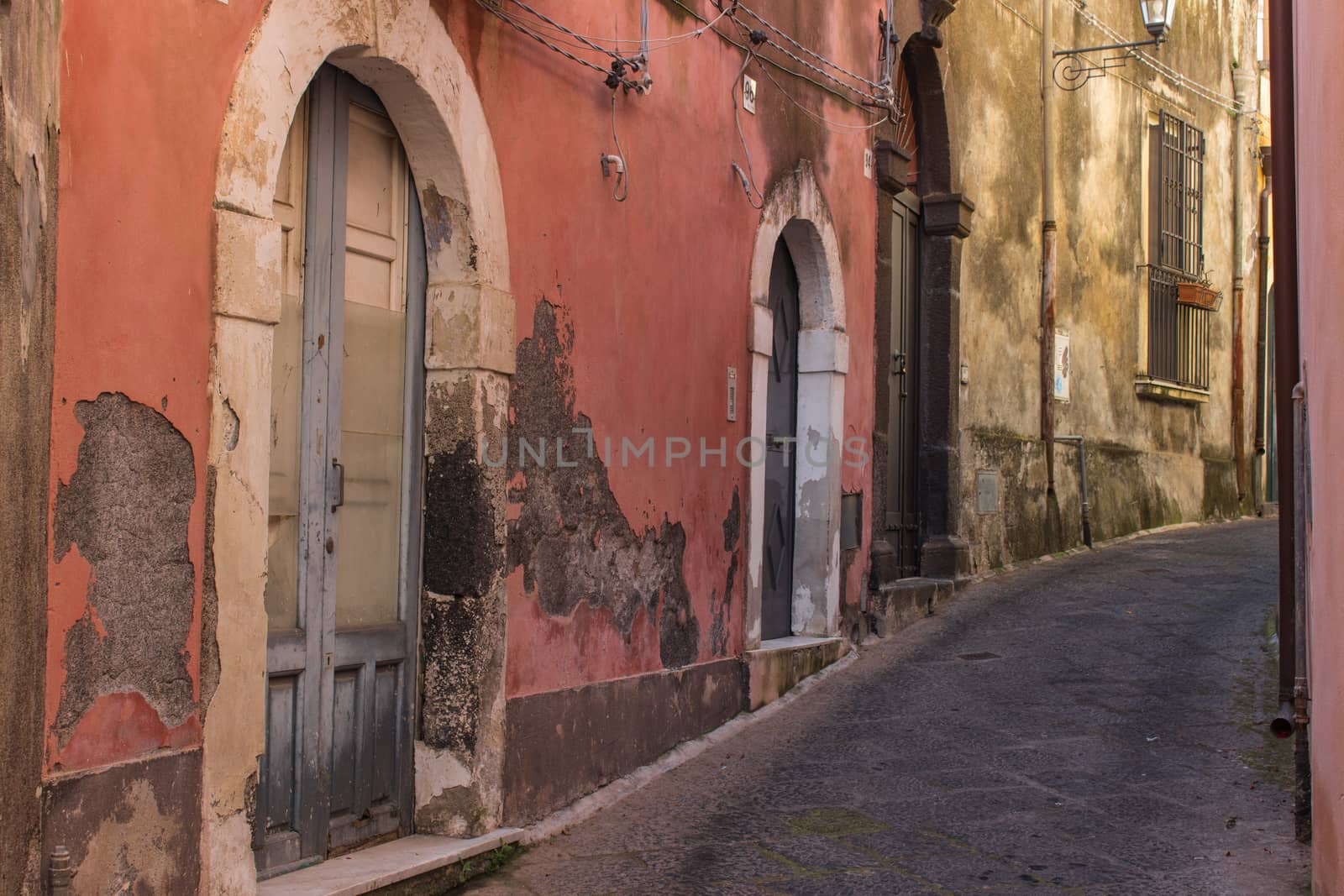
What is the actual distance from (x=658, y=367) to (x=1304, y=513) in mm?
2655

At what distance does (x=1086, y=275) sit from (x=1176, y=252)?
2.72 metres

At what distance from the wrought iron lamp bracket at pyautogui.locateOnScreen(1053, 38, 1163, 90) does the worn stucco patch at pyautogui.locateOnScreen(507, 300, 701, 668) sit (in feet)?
25.8

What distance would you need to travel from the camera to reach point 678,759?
244 inches

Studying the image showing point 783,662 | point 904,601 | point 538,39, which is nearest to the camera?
point 538,39

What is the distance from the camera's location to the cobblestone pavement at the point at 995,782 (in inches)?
183

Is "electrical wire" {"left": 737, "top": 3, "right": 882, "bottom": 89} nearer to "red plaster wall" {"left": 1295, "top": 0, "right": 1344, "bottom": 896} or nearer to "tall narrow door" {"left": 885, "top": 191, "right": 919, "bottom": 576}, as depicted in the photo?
"tall narrow door" {"left": 885, "top": 191, "right": 919, "bottom": 576}

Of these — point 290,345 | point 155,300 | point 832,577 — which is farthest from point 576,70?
point 832,577

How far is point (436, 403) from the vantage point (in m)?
4.89

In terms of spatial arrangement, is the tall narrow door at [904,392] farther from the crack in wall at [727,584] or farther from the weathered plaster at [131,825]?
the weathered plaster at [131,825]

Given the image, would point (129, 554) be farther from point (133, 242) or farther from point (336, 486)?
point (336, 486)

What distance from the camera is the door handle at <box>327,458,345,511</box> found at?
448 cm

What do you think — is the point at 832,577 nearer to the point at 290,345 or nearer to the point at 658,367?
the point at 658,367

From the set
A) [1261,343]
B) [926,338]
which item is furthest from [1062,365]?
[1261,343]

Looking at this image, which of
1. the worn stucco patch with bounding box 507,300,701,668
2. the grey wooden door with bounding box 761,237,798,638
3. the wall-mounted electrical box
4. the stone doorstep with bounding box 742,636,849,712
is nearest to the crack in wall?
the stone doorstep with bounding box 742,636,849,712
